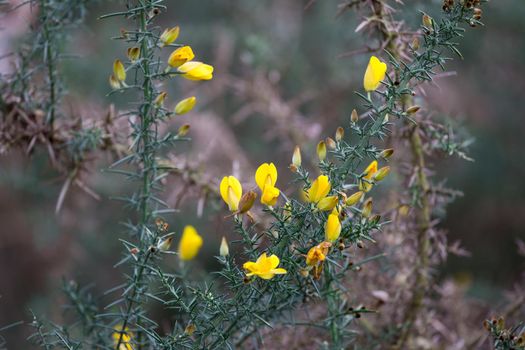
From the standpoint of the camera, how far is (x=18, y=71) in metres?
1.65

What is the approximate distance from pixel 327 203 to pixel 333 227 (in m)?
0.04

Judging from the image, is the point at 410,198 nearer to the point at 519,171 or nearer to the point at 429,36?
the point at 429,36

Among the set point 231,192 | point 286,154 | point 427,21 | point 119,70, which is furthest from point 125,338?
point 286,154

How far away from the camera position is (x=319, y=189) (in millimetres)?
1031

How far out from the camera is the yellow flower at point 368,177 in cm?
112

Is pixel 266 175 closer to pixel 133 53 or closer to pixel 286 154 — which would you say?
pixel 133 53

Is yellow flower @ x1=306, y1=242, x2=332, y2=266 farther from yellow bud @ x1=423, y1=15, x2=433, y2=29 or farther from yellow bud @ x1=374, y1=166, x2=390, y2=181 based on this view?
yellow bud @ x1=423, y1=15, x2=433, y2=29

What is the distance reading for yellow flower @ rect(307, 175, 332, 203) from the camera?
1.02m

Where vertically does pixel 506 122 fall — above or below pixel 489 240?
above

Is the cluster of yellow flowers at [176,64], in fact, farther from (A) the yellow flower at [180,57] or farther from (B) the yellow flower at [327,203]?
(B) the yellow flower at [327,203]

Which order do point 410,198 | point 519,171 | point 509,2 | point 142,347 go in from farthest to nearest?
point 519,171 → point 509,2 → point 410,198 → point 142,347

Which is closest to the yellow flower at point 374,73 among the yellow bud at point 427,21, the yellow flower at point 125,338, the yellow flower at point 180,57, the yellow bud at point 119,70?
the yellow bud at point 427,21

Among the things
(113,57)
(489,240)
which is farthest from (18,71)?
(489,240)

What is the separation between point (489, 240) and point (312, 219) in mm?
2721
